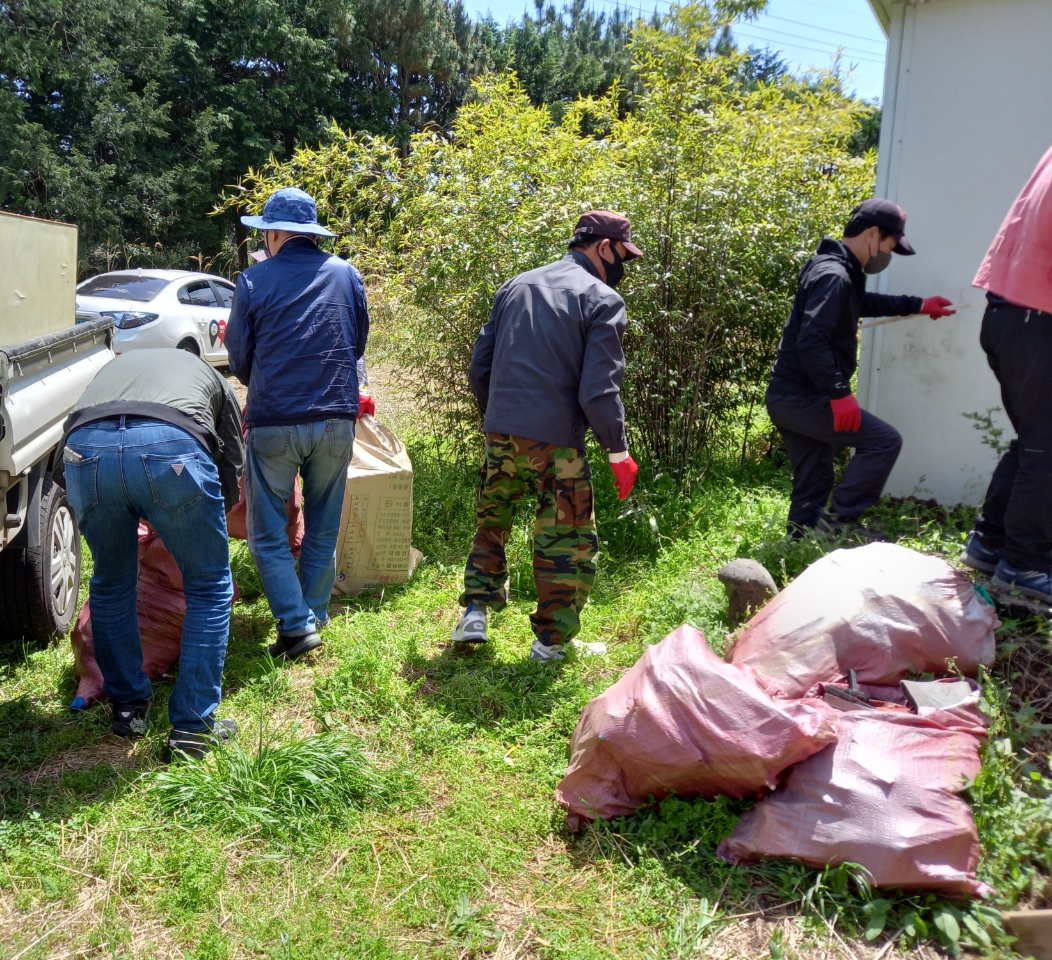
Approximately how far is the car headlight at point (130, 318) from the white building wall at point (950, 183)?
27.1 ft

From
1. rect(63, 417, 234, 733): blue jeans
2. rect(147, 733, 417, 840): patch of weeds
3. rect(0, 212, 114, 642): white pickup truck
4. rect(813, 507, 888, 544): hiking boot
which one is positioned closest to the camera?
rect(147, 733, 417, 840): patch of weeds

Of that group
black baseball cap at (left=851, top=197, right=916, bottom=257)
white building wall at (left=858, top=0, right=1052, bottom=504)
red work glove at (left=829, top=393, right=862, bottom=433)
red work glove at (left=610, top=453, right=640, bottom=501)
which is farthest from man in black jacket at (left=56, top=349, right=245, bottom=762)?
white building wall at (left=858, top=0, right=1052, bottom=504)

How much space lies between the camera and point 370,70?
85.0 feet

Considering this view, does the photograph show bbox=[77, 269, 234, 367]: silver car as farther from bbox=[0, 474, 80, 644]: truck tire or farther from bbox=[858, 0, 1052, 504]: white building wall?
bbox=[858, 0, 1052, 504]: white building wall

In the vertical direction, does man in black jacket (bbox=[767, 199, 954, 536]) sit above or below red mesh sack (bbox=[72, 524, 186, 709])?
above

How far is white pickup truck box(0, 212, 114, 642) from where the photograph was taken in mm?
3393

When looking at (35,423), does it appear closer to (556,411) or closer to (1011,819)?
(556,411)

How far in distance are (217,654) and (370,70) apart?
26247 millimetres

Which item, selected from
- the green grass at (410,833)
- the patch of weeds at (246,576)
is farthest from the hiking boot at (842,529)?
the patch of weeds at (246,576)

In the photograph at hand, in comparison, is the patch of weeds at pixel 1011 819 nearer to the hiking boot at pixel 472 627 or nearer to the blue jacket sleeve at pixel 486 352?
the hiking boot at pixel 472 627

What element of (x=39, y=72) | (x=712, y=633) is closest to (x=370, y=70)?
(x=39, y=72)

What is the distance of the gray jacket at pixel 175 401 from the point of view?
9.60 ft

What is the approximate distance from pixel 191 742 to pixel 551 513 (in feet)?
5.24

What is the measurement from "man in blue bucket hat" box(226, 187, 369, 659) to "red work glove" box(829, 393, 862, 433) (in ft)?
7.28
